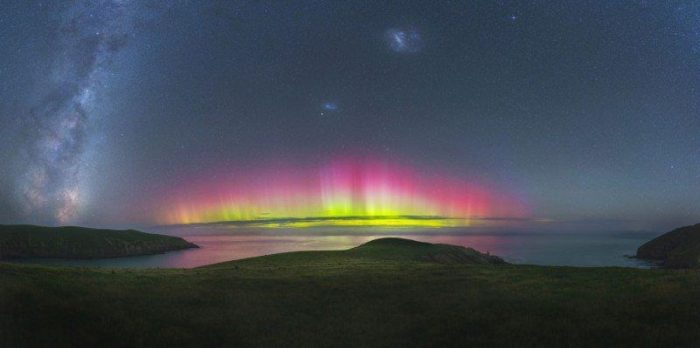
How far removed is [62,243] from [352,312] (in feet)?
628

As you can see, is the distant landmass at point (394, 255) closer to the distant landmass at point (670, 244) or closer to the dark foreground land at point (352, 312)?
the dark foreground land at point (352, 312)

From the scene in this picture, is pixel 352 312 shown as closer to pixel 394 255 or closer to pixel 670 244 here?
pixel 394 255

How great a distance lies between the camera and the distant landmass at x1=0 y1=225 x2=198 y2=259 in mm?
166875

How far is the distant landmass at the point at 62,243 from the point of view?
167m

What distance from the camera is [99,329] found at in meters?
17.2

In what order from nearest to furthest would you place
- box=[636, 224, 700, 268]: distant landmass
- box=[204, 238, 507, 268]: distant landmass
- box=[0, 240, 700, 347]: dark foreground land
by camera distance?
box=[0, 240, 700, 347]: dark foreground land → box=[204, 238, 507, 268]: distant landmass → box=[636, 224, 700, 268]: distant landmass

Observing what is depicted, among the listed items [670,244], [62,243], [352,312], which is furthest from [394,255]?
[62,243]

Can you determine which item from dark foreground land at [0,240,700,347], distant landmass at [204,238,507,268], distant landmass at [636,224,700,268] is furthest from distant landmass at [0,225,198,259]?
distant landmass at [636,224,700,268]

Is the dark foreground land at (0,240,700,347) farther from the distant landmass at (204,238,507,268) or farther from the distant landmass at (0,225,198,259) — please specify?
the distant landmass at (0,225,198,259)

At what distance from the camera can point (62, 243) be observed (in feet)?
562

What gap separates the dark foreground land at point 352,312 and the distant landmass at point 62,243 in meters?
169

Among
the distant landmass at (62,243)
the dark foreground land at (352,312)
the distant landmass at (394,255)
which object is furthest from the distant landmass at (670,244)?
the distant landmass at (62,243)

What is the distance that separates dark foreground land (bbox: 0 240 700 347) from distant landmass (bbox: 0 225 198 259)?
553 feet

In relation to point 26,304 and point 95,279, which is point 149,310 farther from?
point 95,279
